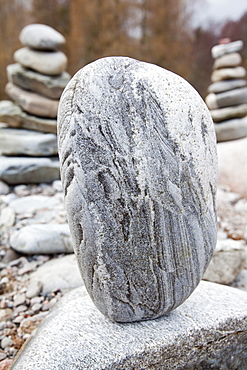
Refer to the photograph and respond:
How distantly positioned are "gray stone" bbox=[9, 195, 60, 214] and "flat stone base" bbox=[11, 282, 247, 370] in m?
2.17

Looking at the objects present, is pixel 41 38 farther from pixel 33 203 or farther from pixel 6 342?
pixel 6 342

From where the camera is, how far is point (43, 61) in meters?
4.89

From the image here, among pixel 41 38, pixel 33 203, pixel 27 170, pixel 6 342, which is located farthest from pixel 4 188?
pixel 6 342

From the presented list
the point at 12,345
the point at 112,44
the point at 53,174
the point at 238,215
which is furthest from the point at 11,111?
the point at 112,44

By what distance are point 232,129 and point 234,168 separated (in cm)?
186

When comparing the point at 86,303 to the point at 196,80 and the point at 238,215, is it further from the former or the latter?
the point at 196,80

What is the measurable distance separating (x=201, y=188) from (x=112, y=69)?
61 centimetres

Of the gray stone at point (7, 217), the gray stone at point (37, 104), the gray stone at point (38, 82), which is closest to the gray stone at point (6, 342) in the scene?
the gray stone at point (7, 217)

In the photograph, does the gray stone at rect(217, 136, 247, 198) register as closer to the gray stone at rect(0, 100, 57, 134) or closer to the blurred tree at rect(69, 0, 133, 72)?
the gray stone at rect(0, 100, 57, 134)

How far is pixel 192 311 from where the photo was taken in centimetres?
185

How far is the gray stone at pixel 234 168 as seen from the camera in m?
5.14

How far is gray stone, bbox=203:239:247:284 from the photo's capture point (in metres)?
2.82

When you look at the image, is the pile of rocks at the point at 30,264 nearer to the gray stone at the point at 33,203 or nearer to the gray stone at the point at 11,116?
the gray stone at the point at 33,203

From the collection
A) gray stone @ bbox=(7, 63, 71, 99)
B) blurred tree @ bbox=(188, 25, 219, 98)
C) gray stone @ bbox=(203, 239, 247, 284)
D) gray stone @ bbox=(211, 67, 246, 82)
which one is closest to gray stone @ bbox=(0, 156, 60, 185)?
gray stone @ bbox=(7, 63, 71, 99)
